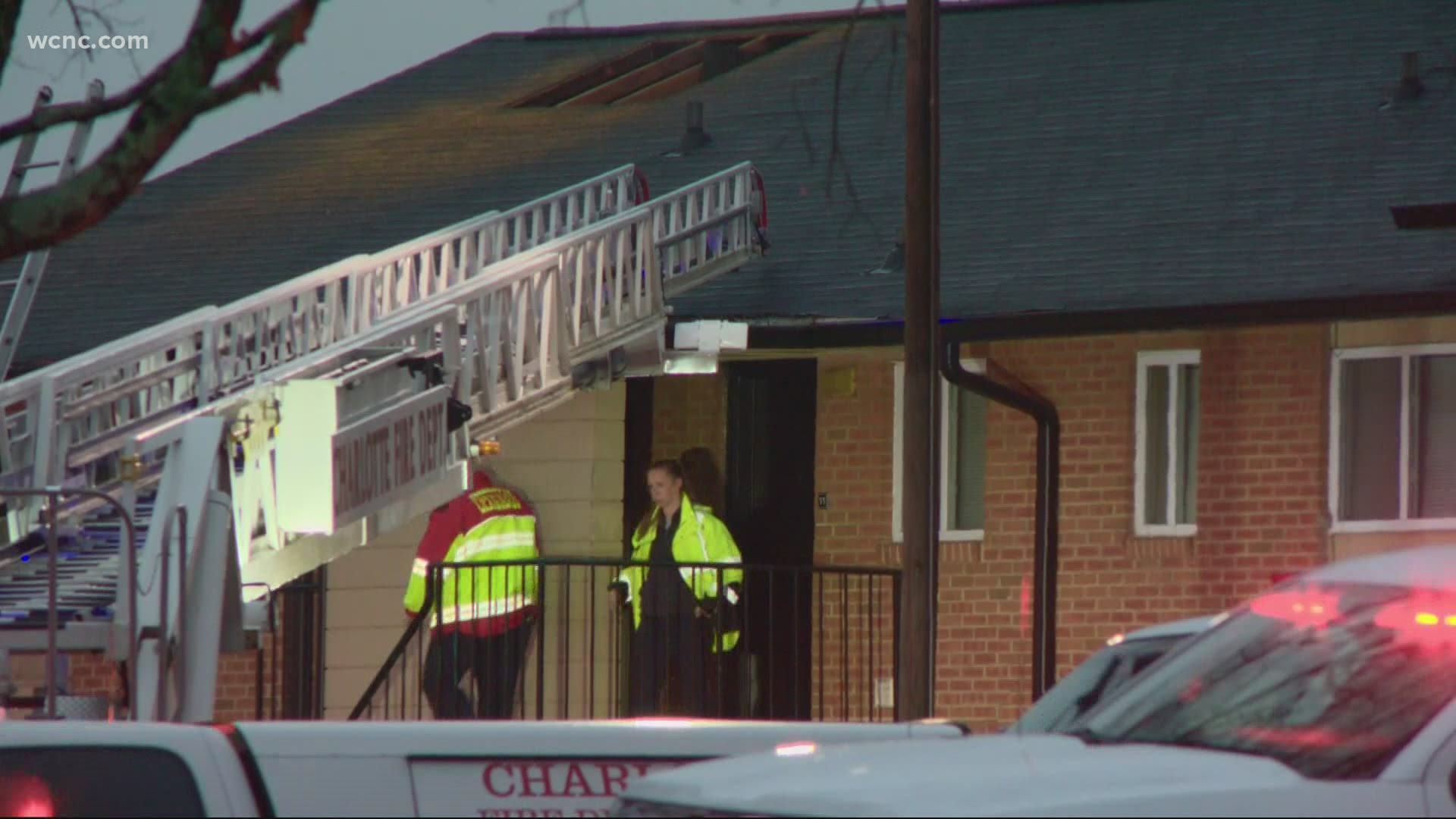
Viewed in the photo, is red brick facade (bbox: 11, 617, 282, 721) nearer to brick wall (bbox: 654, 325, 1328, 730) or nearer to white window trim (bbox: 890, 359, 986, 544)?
brick wall (bbox: 654, 325, 1328, 730)

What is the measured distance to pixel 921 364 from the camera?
12.7 m

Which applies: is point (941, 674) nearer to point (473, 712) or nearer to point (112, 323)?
point (473, 712)

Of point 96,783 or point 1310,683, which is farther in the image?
point 96,783

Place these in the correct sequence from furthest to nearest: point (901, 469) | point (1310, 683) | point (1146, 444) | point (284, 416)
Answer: point (901, 469), point (1146, 444), point (284, 416), point (1310, 683)

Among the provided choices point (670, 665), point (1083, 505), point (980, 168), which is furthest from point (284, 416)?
point (980, 168)

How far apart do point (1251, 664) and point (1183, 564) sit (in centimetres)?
1040

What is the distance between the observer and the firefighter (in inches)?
587

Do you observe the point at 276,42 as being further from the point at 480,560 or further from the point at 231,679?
the point at 231,679

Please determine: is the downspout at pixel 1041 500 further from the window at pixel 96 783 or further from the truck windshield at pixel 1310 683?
the window at pixel 96 783

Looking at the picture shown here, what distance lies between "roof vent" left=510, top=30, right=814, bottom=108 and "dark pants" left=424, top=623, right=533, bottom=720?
25.1ft

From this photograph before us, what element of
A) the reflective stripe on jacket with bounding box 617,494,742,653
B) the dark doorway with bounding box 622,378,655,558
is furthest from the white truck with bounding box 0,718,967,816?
the dark doorway with bounding box 622,378,655,558

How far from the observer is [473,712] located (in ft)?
49.8

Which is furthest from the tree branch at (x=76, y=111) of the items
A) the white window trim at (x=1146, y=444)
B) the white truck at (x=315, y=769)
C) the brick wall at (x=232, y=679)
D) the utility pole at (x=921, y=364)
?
the brick wall at (x=232, y=679)

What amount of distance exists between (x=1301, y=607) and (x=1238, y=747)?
692 mm
